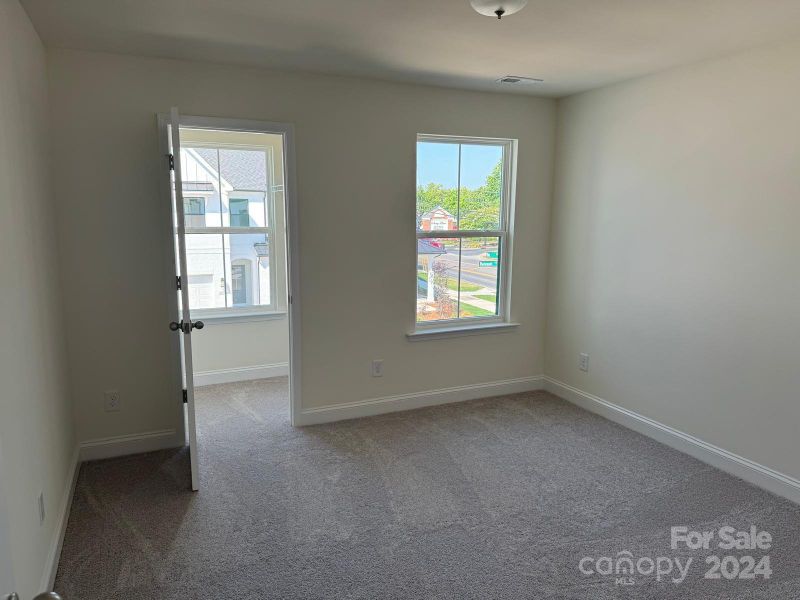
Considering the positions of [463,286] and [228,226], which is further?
[228,226]

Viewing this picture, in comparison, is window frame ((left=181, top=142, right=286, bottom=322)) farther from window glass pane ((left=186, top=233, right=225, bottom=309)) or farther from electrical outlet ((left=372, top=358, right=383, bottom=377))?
electrical outlet ((left=372, top=358, right=383, bottom=377))

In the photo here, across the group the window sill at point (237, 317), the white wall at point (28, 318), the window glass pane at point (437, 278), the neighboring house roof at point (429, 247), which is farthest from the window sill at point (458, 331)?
the white wall at point (28, 318)

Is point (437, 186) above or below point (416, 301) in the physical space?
above

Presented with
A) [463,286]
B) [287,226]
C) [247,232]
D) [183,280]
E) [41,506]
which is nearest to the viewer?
[41,506]

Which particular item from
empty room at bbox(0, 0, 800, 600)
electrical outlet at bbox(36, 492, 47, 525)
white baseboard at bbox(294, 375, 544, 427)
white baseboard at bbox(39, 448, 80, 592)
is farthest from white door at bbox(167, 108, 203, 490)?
white baseboard at bbox(294, 375, 544, 427)

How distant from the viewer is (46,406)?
2.34 m

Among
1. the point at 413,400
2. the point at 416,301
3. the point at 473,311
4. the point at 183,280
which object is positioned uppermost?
the point at 183,280

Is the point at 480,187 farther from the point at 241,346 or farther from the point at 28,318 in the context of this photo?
the point at 28,318

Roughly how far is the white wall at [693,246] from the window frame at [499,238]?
0.40 meters

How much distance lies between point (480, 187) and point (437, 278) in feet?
2.60

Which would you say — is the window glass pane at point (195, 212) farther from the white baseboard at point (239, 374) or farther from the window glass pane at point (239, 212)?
the white baseboard at point (239, 374)

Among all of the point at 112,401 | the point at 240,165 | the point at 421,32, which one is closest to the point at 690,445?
the point at 421,32

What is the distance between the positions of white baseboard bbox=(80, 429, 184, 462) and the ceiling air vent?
3.14 meters

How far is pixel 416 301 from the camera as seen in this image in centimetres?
395
